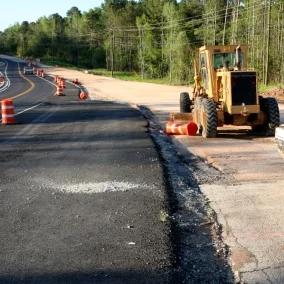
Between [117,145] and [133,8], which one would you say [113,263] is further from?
[133,8]

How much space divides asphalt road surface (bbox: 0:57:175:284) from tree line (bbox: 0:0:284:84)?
38157mm

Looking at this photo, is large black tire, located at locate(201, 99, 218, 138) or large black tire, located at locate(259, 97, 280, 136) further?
large black tire, located at locate(259, 97, 280, 136)

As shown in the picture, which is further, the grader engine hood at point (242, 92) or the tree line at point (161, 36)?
the tree line at point (161, 36)

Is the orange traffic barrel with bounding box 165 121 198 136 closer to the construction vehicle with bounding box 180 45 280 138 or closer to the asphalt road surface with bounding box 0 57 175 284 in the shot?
the construction vehicle with bounding box 180 45 280 138

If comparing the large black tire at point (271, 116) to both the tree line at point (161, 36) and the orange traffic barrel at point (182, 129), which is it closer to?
the orange traffic barrel at point (182, 129)

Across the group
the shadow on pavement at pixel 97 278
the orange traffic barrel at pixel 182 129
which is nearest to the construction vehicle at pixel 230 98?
the orange traffic barrel at pixel 182 129

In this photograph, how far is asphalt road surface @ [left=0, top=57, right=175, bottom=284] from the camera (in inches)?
215

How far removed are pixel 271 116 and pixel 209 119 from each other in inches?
73.6

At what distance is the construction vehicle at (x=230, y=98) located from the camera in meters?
15.4

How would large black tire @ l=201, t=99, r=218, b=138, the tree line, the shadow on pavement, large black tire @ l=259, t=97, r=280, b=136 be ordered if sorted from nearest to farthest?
the shadow on pavement
large black tire @ l=201, t=99, r=218, b=138
large black tire @ l=259, t=97, r=280, b=136
the tree line

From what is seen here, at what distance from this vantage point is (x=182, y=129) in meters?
16.3

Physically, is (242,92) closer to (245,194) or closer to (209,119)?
(209,119)

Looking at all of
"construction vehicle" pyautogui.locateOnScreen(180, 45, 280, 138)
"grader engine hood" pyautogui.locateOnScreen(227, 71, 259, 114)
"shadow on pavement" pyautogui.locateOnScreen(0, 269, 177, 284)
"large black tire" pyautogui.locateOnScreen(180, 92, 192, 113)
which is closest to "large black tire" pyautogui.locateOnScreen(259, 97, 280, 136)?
"construction vehicle" pyautogui.locateOnScreen(180, 45, 280, 138)

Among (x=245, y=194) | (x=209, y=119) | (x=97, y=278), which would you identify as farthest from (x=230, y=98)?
(x=97, y=278)
